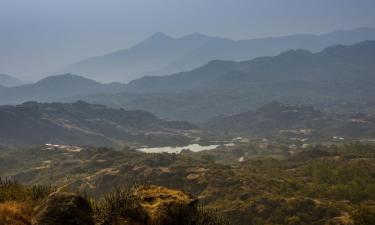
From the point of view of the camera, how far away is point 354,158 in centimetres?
13612

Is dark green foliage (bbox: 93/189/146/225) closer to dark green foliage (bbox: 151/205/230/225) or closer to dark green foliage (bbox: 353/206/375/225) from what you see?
dark green foliage (bbox: 151/205/230/225)

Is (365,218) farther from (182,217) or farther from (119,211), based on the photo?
(119,211)

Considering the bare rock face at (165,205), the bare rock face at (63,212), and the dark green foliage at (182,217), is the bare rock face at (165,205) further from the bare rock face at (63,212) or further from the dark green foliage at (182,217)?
the bare rock face at (63,212)

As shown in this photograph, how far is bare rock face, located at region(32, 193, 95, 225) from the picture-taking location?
17.4 meters

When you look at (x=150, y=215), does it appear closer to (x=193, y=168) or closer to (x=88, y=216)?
(x=88, y=216)

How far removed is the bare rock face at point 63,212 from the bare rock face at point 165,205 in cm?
266

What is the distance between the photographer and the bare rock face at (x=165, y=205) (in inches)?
765

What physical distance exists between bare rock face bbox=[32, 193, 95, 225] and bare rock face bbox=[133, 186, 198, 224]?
266cm

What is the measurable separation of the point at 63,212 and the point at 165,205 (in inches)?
183

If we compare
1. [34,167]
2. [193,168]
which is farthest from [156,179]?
[34,167]

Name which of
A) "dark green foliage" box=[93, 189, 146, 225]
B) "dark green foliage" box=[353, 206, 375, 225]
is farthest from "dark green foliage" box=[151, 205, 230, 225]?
"dark green foliage" box=[353, 206, 375, 225]

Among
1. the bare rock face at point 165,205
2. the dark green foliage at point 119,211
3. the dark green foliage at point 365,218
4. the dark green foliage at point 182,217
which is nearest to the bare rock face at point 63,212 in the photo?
the dark green foliage at point 119,211

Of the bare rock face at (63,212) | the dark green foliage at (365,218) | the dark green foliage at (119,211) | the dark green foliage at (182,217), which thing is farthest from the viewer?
the dark green foliage at (365,218)

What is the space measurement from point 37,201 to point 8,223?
5.28 metres
